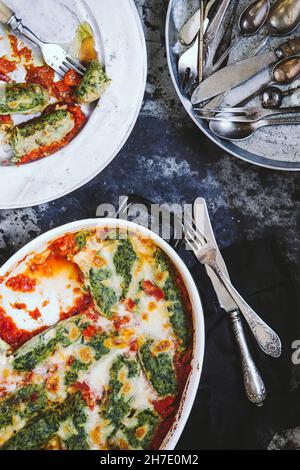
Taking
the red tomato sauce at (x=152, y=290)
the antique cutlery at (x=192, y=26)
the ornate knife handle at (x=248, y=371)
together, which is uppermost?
the antique cutlery at (x=192, y=26)

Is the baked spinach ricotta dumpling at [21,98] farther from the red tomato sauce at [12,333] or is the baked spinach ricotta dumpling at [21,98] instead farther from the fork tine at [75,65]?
the red tomato sauce at [12,333]

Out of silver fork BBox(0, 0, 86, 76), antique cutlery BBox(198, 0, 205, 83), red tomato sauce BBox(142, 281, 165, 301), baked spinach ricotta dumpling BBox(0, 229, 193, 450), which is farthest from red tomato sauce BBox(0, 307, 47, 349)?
antique cutlery BBox(198, 0, 205, 83)

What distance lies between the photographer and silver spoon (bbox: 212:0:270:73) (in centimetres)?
240

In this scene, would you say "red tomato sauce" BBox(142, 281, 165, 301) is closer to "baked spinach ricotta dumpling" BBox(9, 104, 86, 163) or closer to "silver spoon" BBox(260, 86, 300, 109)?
"baked spinach ricotta dumpling" BBox(9, 104, 86, 163)

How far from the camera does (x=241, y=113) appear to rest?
2475 millimetres

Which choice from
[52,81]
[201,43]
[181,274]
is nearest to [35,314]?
[181,274]

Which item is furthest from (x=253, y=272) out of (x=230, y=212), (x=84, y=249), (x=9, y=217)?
(x=9, y=217)

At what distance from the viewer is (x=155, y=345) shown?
8.16 ft

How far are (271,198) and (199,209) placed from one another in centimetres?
34

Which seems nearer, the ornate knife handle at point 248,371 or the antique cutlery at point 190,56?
the antique cutlery at point 190,56

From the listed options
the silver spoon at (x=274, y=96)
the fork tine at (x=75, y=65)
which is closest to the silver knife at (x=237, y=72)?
the silver spoon at (x=274, y=96)

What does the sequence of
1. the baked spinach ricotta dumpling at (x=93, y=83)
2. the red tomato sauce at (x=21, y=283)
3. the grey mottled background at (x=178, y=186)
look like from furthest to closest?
1. the grey mottled background at (x=178, y=186)
2. the red tomato sauce at (x=21, y=283)
3. the baked spinach ricotta dumpling at (x=93, y=83)

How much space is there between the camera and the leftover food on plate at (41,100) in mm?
2418

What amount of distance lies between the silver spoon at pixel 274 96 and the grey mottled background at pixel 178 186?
29cm
